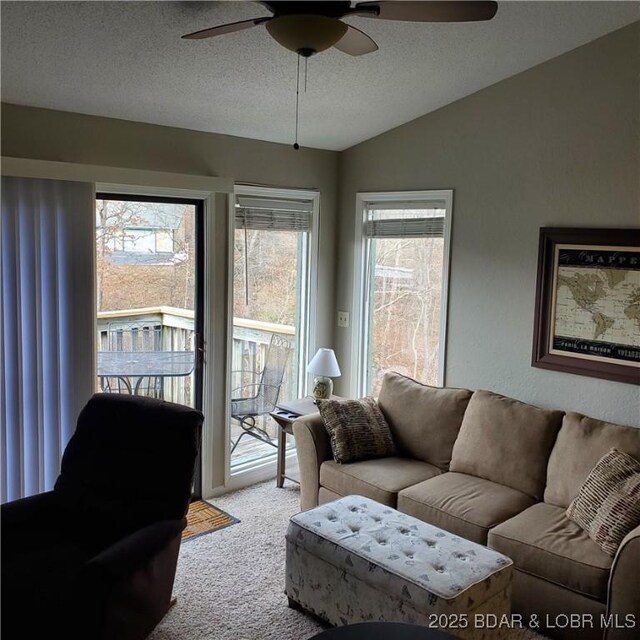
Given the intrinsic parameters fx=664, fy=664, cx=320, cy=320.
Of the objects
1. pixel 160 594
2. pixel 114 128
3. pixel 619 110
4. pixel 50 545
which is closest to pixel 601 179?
pixel 619 110

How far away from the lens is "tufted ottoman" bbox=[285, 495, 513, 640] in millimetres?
2469

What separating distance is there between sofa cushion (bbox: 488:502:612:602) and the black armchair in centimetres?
144

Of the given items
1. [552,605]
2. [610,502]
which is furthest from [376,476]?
[610,502]

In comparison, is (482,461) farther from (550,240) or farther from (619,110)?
(619,110)

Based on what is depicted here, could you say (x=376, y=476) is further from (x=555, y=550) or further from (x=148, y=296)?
(x=148, y=296)

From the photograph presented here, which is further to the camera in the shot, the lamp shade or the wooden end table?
the lamp shade

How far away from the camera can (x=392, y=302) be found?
464 cm

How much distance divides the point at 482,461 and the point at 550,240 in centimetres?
126

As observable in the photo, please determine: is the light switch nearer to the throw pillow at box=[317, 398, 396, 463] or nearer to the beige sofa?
the beige sofa

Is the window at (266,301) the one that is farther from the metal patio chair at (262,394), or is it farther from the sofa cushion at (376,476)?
the sofa cushion at (376,476)

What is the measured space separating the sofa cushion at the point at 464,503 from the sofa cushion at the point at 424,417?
0.95 ft

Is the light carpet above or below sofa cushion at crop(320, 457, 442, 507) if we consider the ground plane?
below

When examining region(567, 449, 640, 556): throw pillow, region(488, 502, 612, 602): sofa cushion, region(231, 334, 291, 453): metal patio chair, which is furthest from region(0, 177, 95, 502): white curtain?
region(567, 449, 640, 556): throw pillow

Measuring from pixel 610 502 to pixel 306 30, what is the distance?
7.41 ft
